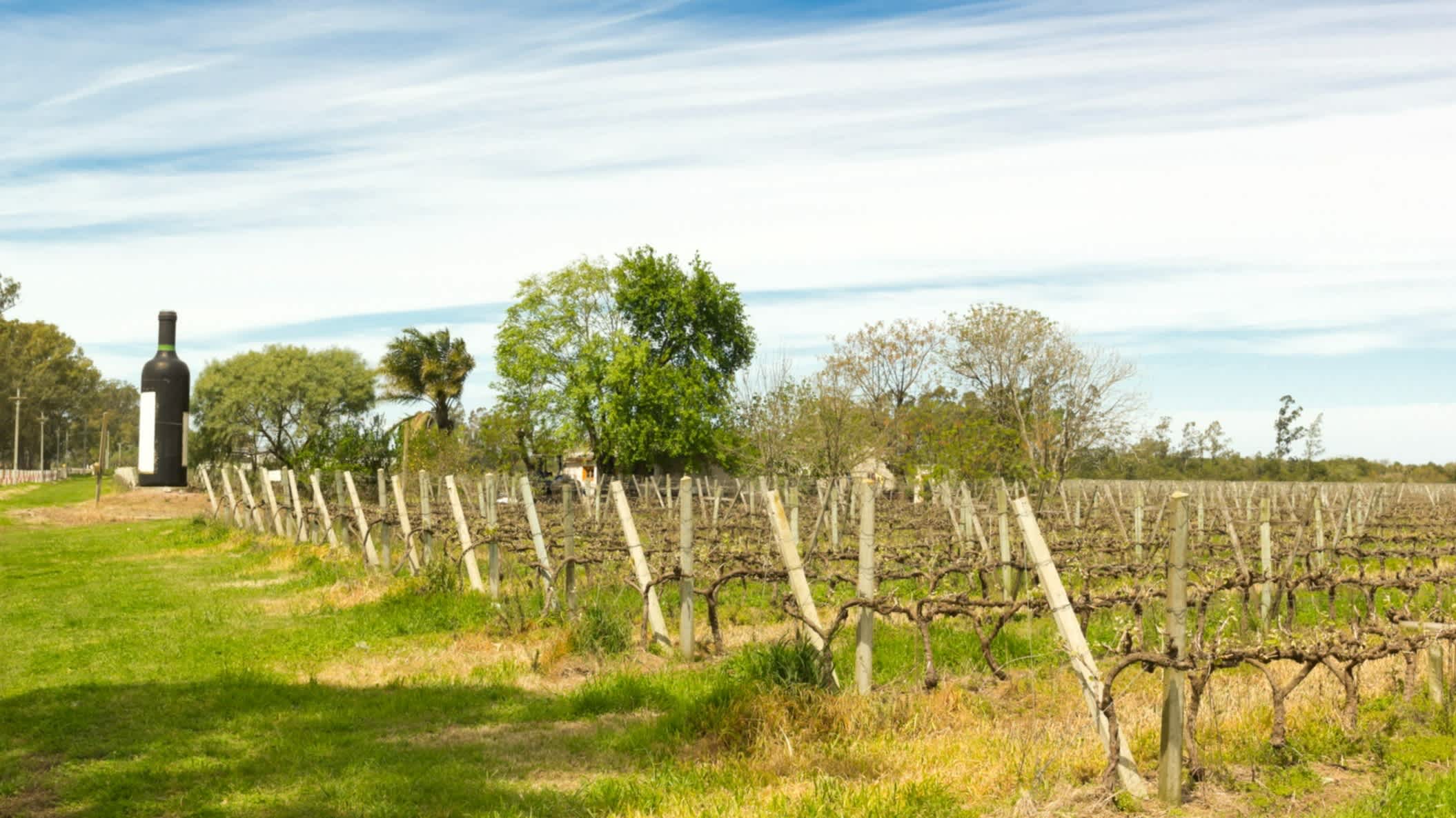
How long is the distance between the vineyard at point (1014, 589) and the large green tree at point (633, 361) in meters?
23.2

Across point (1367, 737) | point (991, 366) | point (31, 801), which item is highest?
point (991, 366)

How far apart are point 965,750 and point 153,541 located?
78.1ft

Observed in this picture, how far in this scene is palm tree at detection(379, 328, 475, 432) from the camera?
5359 centimetres

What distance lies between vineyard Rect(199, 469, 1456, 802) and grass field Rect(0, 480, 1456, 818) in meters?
0.26

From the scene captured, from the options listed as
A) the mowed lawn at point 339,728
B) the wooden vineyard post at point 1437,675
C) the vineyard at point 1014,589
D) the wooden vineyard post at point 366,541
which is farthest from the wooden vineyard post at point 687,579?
the wooden vineyard post at point 366,541

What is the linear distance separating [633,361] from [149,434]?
2831cm

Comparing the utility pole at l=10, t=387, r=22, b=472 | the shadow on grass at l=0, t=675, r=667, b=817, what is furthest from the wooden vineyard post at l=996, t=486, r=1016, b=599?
the utility pole at l=10, t=387, r=22, b=472

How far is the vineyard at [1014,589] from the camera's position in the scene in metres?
5.92

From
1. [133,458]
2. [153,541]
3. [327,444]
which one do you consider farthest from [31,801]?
[133,458]

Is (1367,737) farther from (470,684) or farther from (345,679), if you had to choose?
(345,679)

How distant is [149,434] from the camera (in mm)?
21078

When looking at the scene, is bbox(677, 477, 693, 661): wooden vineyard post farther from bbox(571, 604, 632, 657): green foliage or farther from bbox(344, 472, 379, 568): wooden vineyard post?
bbox(344, 472, 379, 568): wooden vineyard post

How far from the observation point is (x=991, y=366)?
47375 mm

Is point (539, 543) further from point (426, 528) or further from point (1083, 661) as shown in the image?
point (1083, 661)
